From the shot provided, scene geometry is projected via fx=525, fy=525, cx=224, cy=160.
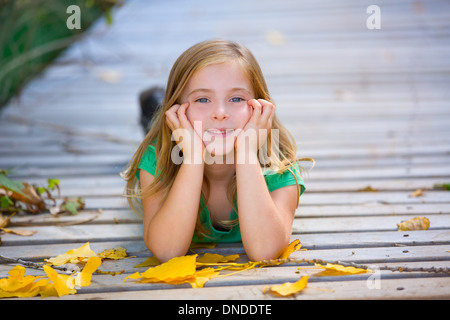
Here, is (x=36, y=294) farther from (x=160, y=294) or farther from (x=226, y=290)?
(x=226, y=290)

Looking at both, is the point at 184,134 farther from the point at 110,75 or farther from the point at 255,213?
the point at 110,75

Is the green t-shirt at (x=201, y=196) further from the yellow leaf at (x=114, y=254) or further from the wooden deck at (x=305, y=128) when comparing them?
the yellow leaf at (x=114, y=254)

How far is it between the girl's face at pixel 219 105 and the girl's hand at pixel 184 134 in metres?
0.02

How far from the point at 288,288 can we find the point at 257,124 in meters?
0.61

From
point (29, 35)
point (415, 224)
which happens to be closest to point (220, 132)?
point (415, 224)

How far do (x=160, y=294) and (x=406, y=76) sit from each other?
177 inches

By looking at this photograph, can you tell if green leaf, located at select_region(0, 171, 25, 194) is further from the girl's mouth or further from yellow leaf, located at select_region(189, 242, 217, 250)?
the girl's mouth

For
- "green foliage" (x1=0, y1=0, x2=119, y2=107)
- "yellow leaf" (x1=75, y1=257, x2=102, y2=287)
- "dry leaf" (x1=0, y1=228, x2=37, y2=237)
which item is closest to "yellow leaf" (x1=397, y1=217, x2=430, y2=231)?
"yellow leaf" (x1=75, y1=257, x2=102, y2=287)

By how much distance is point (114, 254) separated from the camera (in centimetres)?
192

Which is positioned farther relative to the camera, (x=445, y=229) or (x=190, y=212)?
(x=445, y=229)

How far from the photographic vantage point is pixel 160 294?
1.54 meters

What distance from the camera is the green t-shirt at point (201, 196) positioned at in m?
1.98

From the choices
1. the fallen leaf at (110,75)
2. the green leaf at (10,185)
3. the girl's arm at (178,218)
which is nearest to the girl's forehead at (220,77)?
the girl's arm at (178,218)
